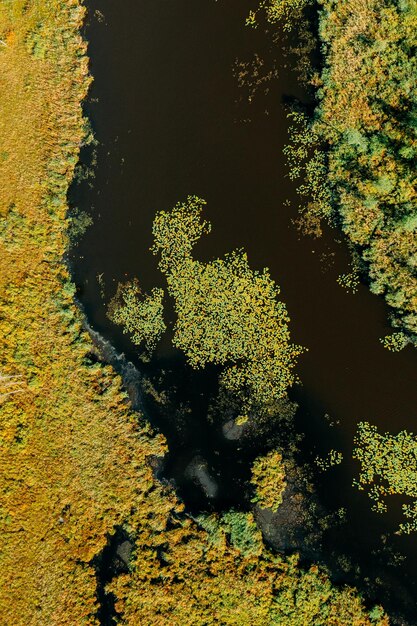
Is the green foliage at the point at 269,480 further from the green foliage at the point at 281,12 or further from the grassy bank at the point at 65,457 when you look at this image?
the green foliage at the point at 281,12

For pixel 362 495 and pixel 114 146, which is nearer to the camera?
pixel 362 495

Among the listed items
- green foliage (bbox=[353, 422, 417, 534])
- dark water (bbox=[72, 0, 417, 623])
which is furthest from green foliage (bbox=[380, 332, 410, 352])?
green foliage (bbox=[353, 422, 417, 534])

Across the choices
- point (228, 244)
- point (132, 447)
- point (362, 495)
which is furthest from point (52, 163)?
point (362, 495)

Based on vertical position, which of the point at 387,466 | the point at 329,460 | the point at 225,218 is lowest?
the point at 329,460

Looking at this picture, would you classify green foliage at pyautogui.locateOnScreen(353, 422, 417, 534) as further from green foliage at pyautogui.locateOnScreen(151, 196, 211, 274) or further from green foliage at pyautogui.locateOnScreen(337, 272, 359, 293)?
Answer: green foliage at pyautogui.locateOnScreen(151, 196, 211, 274)

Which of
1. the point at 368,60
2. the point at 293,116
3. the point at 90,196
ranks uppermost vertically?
the point at 368,60

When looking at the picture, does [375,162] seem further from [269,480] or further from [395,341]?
[269,480]

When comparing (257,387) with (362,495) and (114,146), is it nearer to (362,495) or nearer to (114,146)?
(362,495)

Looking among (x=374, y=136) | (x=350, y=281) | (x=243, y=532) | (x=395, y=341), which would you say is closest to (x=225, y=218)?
(x=350, y=281)
